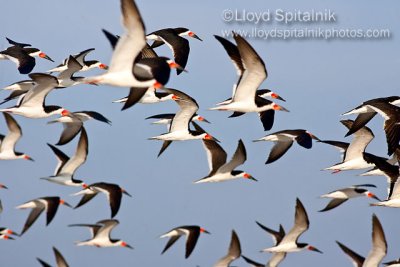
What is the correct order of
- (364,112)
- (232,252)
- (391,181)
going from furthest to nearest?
1. (364,112)
2. (391,181)
3. (232,252)

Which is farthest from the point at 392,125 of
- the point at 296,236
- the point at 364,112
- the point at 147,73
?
the point at 147,73

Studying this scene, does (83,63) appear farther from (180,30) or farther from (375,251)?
(375,251)

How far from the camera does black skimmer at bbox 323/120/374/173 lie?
26.9 m

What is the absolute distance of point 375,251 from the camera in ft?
78.2

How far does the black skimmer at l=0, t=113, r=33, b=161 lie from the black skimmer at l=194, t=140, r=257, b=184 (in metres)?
4.51

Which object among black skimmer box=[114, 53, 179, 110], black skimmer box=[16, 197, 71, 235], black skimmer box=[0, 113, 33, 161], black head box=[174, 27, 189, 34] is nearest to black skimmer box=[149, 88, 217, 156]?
black skimmer box=[16, 197, 71, 235]

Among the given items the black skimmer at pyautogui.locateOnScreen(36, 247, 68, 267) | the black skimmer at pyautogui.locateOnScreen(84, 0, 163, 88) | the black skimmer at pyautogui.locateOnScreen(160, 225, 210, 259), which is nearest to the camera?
the black skimmer at pyautogui.locateOnScreen(84, 0, 163, 88)

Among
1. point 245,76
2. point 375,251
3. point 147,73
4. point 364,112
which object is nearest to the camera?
point 147,73

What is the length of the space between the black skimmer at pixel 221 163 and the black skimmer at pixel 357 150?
110 inches

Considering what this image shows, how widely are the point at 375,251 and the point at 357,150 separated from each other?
12.9 ft

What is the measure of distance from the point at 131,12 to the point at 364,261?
933cm

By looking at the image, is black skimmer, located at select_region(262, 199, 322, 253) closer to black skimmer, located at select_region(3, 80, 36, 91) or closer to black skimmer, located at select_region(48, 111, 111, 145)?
black skimmer, located at select_region(48, 111, 111, 145)

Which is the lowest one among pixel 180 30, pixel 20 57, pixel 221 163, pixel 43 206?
pixel 43 206

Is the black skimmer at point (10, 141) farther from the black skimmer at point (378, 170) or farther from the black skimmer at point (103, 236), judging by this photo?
the black skimmer at point (378, 170)
